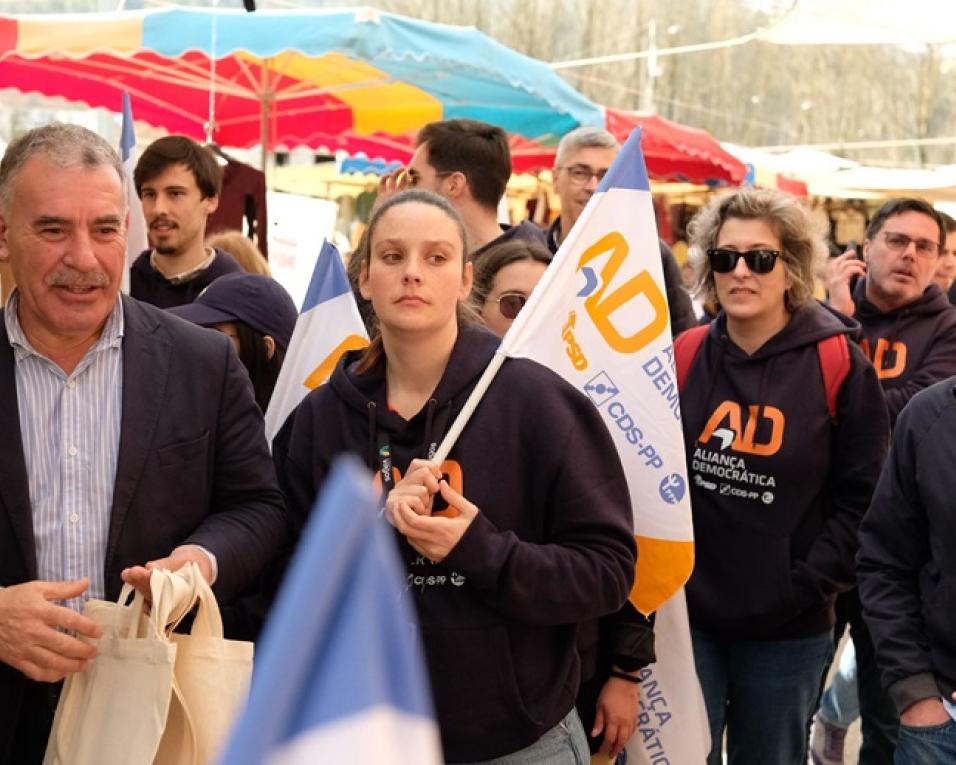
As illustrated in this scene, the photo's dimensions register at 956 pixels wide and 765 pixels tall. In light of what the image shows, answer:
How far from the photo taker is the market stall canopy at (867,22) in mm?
16516

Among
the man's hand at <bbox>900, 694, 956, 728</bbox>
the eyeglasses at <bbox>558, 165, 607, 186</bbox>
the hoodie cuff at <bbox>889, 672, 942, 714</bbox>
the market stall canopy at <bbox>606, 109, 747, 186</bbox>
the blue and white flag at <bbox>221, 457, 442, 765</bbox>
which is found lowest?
the man's hand at <bbox>900, 694, 956, 728</bbox>

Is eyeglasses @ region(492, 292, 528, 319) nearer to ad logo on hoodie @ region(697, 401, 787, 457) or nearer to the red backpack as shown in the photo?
ad logo on hoodie @ region(697, 401, 787, 457)

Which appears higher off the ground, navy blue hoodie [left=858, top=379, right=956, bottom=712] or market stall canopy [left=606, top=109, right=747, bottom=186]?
market stall canopy [left=606, top=109, right=747, bottom=186]

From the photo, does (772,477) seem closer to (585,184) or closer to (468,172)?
(468,172)

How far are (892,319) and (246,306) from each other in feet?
8.58

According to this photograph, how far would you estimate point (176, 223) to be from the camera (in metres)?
5.12

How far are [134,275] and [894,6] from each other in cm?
1351

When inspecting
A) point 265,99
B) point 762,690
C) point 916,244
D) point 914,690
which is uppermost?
point 265,99

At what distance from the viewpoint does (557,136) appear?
1052 centimetres

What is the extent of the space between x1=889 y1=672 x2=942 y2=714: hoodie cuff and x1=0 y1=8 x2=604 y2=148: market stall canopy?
5.56m

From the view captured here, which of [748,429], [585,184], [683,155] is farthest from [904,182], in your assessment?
[748,429]

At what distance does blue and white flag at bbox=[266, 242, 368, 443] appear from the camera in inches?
164

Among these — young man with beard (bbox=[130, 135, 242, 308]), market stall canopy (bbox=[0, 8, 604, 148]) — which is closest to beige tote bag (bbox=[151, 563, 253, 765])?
young man with beard (bbox=[130, 135, 242, 308])

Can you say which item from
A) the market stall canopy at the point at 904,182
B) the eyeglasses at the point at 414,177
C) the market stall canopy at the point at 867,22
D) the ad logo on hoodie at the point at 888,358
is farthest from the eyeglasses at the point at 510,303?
the market stall canopy at the point at 867,22
